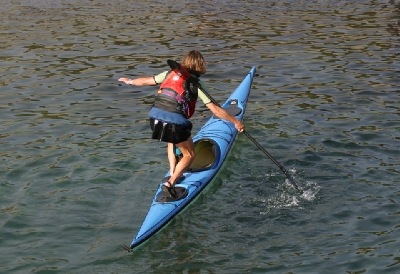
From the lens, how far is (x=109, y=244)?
10.1 meters

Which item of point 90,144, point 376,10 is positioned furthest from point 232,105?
point 376,10

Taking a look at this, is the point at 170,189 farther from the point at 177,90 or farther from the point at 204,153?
the point at 204,153

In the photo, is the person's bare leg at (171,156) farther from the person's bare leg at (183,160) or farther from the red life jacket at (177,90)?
the red life jacket at (177,90)

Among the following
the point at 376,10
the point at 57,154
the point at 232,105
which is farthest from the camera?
the point at 376,10

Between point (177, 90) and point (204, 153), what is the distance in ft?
8.66

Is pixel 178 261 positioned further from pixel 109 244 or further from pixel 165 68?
pixel 165 68

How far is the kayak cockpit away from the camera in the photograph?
41.9ft

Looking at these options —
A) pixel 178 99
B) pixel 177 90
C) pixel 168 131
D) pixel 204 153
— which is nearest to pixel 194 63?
pixel 177 90

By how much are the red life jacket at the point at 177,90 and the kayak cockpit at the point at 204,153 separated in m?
2.07

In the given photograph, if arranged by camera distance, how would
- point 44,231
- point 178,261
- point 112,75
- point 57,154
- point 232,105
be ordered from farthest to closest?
point 112,75 < point 232,105 < point 57,154 < point 44,231 < point 178,261

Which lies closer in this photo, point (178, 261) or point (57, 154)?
point (178, 261)

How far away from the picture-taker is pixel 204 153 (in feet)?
43.0

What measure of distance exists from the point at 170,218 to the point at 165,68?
29.0ft

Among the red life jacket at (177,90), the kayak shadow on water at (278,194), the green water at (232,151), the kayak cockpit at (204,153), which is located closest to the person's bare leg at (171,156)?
the green water at (232,151)
